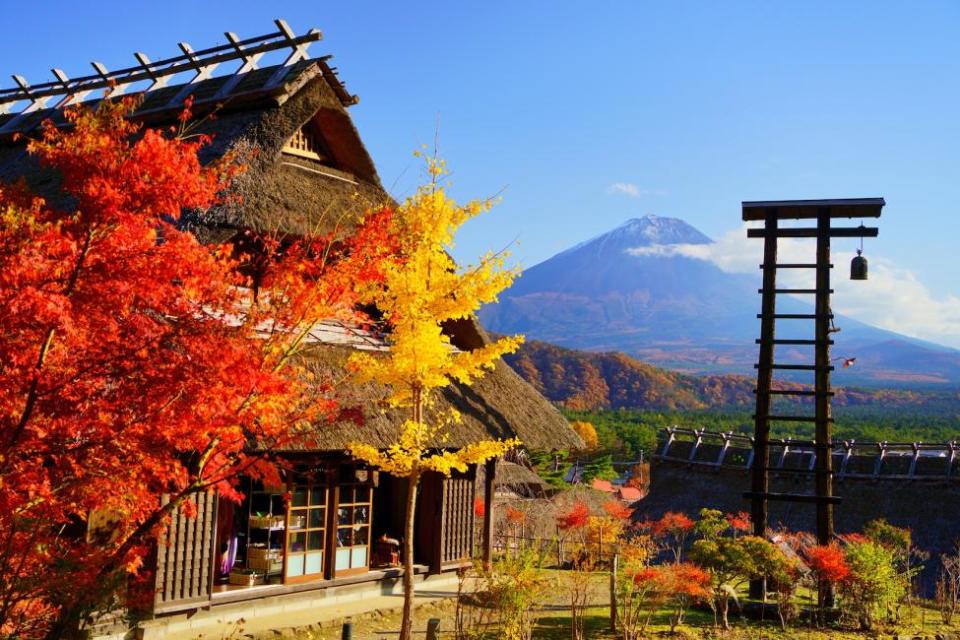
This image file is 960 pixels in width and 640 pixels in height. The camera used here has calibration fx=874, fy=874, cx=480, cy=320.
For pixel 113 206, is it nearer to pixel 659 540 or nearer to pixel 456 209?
pixel 456 209

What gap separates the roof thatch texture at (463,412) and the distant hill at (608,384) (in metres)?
74.0

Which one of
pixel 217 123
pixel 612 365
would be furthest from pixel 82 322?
pixel 612 365

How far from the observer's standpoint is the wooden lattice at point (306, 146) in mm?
15703

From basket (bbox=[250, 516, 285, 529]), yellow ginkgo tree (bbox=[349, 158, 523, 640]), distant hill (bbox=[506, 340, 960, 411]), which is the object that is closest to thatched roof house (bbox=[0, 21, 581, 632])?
basket (bbox=[250, 516, 285, 529])

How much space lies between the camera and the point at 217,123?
604 inches

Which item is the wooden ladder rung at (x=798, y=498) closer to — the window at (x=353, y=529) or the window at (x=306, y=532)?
the window at (x=353, y=529)

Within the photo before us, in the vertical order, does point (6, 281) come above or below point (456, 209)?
below

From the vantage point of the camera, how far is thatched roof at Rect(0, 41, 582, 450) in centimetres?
1287

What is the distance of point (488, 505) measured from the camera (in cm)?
1595

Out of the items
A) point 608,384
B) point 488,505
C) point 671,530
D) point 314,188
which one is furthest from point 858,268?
point 608,384

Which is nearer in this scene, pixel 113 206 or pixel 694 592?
pixel 113 206

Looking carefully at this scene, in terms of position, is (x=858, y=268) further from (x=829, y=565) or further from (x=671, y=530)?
(x=671, y=530)

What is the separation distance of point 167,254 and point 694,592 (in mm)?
8878

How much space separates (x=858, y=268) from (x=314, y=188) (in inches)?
378
